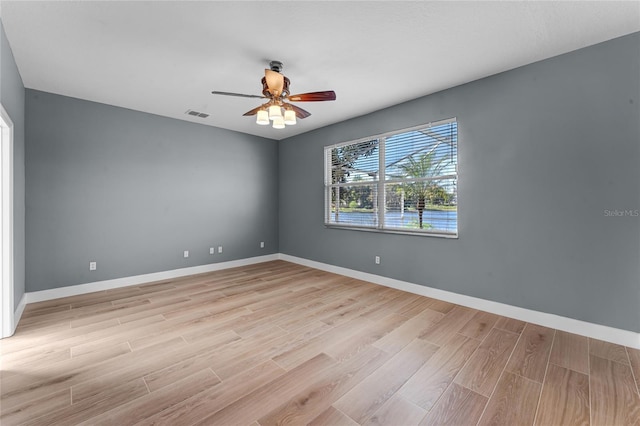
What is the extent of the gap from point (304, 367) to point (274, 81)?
2.56 metres

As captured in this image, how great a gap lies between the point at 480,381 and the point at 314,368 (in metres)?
1.21

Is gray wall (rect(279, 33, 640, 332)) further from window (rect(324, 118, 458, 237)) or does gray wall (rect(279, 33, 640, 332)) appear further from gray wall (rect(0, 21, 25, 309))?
gray wall (rect(0, 21, 25, 309))

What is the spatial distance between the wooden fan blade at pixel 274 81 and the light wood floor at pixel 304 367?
2.43 m

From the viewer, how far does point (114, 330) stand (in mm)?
2742

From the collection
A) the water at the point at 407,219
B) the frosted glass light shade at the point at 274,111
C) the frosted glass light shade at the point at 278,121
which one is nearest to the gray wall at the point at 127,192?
the water at the point at 407,219

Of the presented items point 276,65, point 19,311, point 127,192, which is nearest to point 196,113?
point 127,192

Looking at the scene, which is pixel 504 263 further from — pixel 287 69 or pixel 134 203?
pixel 134 203

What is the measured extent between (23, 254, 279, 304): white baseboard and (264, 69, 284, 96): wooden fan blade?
3667 mm

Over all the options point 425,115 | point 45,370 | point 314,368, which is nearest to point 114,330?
point 45,370

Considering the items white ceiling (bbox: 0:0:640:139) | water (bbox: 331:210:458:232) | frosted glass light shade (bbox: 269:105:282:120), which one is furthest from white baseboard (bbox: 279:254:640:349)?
frosted glass light shade (bbox: 269:105:282:120)

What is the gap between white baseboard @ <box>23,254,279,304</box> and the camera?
3605 millimetres

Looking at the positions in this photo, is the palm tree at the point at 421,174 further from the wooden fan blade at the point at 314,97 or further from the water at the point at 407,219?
the wooden fan blade at the point at 314,97

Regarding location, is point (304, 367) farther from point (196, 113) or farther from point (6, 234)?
point (196, 113)

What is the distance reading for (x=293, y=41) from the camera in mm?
2480
